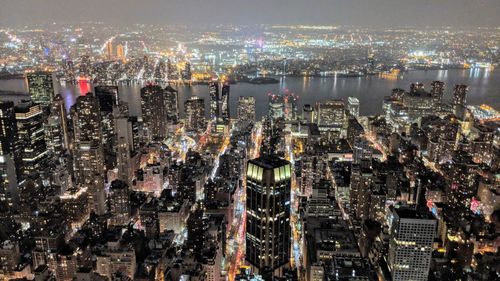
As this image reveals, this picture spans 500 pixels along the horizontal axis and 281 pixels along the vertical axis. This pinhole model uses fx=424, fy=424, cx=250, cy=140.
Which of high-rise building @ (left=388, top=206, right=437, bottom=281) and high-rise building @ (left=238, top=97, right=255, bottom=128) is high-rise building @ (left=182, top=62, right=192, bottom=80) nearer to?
high-rise building @ (left=238, top=97, right=255, bottom=128)

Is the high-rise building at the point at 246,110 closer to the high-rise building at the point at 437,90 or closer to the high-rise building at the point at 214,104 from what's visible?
the high-rise building at the point at 214,104

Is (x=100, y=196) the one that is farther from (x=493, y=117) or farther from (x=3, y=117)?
(x=493, y=117)

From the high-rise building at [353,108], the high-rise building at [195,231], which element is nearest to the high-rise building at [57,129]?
the high-rise building at [195,231]

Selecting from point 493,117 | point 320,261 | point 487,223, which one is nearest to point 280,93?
point 493,117

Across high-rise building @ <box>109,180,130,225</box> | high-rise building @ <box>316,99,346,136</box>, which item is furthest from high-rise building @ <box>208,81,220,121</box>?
high-rise building @ <box>109,180,130,225</box>

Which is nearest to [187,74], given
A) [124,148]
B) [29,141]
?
[124,148]
